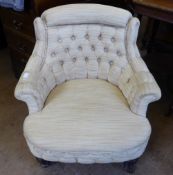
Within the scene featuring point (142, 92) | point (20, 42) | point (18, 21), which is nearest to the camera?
point (142, 92)

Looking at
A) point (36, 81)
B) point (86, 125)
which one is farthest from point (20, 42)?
point (86, 125)

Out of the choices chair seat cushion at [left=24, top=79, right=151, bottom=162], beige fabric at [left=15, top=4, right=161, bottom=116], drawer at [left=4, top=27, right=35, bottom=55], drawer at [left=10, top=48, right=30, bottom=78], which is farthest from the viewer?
drawer at [left=10, top=48, right=30, bottom=78]

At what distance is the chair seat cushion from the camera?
125 centimetres

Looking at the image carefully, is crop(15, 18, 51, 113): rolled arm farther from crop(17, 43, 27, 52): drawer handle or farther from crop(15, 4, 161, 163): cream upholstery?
crop(17, 43, 27, 52): drawer handle

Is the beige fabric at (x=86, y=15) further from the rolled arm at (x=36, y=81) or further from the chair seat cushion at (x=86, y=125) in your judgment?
the chair seat cushion at (x=86, y=125)

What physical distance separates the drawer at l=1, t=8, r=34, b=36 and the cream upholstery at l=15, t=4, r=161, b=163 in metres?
0.33

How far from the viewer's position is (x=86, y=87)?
160 cm

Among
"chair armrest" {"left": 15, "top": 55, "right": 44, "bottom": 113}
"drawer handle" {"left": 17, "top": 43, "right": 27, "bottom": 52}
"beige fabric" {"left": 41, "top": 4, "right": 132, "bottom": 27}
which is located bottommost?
"drawer handle" {"left": 17, "top": 43, "right": 27, "bottom": 52}

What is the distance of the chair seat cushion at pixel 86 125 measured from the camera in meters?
1.25

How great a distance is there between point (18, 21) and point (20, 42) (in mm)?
194

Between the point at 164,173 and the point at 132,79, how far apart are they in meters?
0.66

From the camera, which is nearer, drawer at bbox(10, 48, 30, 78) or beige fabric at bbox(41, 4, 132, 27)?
beige fabric at bbox(41, 4, 132, 27)

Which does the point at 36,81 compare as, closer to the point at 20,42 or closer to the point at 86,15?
the point at 86,15

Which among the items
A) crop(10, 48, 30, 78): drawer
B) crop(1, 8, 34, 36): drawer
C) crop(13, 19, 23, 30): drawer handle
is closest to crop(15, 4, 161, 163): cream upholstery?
crop(1, 8, 34, 36): drawer
